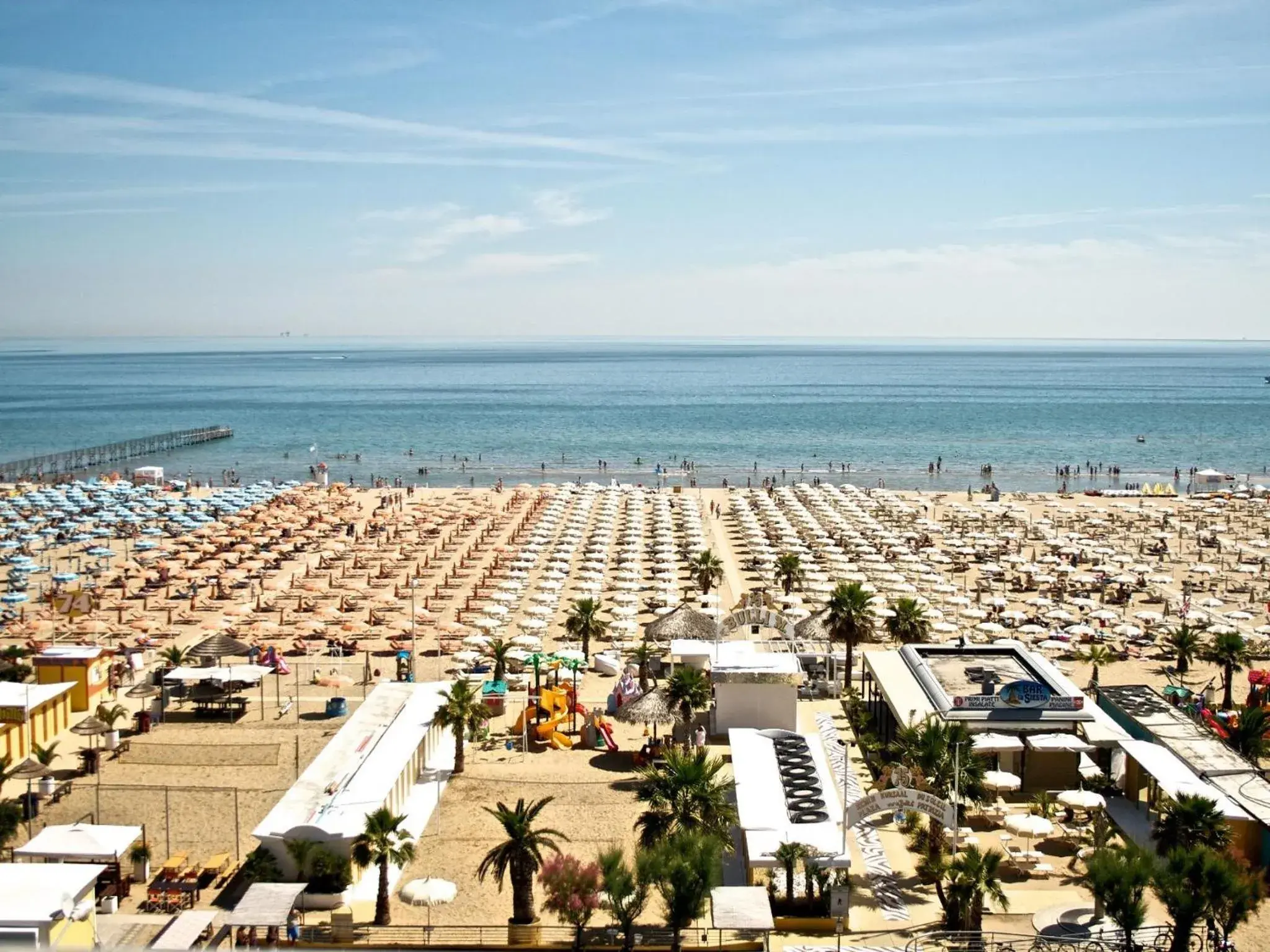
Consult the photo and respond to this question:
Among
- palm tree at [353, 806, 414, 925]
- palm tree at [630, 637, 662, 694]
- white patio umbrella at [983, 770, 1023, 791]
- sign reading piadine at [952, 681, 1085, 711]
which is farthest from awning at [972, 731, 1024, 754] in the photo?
palm tree at [353, 806, 414, 925]

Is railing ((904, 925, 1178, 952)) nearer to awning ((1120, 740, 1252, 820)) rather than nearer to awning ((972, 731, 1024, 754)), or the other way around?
awning ((1120, 740, 1252, 820))

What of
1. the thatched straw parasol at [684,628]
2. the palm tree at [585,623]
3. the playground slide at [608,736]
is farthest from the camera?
the thatched straw parasol at [684,628]

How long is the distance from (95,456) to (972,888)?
8244 centimetres

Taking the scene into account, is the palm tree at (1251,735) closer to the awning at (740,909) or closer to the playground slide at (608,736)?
the awning at (740,909)

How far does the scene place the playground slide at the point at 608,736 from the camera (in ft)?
78.8

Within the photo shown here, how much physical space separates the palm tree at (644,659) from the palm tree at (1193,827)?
10604 millimetres

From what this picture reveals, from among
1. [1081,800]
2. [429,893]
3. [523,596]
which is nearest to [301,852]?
[429,893]

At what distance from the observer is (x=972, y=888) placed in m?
15.7

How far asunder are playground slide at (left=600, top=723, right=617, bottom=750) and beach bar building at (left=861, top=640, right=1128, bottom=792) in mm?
5678

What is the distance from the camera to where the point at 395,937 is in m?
15.9

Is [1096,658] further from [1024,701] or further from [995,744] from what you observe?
[995,744]

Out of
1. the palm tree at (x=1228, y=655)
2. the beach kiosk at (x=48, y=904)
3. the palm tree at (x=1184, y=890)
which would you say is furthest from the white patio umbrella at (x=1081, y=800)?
the beach kiosk at (x=48, y=904)

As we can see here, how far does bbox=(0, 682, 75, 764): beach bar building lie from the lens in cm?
2248

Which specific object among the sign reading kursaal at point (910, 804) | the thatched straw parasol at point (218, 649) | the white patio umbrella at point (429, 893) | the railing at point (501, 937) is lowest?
the railing at point (501, 937)
